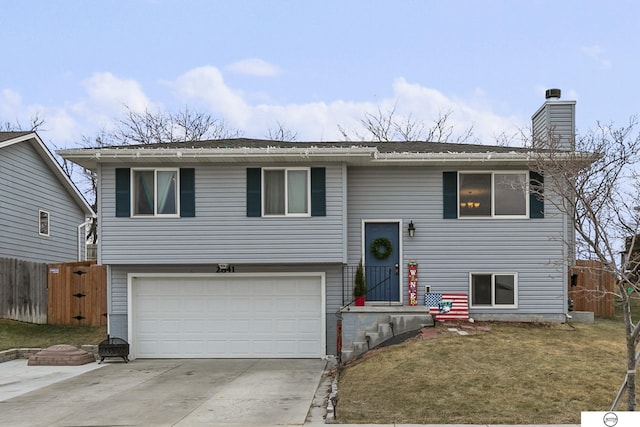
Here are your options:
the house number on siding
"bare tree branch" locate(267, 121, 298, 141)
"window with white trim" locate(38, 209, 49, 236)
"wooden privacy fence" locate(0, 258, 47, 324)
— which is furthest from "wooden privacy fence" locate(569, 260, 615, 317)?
"bare tree branch" locate(267, 121, 298, 141)

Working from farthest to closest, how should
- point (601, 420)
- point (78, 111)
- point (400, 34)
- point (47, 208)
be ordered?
point (78, 111), point (47, 208), point (400, 34), point (601, 420)

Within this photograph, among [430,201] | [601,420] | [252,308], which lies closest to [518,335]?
[430,201]

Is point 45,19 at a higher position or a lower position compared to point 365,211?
higher

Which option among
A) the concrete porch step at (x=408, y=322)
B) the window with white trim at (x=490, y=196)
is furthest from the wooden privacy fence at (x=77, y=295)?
the window with white trim at (x=490, y=196)

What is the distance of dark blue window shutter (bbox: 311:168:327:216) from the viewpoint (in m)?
15.1

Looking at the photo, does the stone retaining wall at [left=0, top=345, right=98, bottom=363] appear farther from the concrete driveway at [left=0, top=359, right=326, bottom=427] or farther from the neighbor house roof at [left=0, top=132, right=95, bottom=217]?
the neighbor house roof at [left=0, top=132, right=95, bottom=217]

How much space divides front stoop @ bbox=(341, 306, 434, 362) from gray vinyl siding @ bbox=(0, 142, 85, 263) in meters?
10.9

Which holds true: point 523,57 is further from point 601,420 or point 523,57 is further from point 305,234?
point 601,420

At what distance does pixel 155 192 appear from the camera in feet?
50.4

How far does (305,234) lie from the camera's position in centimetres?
1505

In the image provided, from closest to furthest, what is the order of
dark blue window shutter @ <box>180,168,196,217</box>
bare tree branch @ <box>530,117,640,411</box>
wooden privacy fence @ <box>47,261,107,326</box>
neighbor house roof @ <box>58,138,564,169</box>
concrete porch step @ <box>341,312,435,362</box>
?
bare tree branch @ <box>530,117,640,411</box>, concrete porch step @ <box>341,312,435,362</box>, neighbor house roof @ <box>58,138,564,169</box>, dark blue window shutter @ <box>180,168,196,217</box>, wooden privacy fence @ <box>47,261,107,326</box>

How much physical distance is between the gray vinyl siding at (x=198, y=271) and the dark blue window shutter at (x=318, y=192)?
143 cm

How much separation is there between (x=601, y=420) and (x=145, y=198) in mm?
12056

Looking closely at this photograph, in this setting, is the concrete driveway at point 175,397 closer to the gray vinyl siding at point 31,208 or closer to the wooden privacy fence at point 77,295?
the wooden privacy fence at point 77,295
